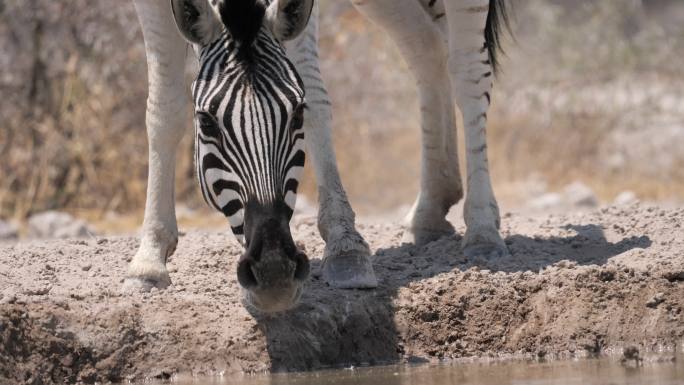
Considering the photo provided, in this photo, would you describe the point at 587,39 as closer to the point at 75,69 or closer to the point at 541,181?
the point at 541,181

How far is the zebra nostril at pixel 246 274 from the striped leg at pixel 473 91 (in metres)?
2.28

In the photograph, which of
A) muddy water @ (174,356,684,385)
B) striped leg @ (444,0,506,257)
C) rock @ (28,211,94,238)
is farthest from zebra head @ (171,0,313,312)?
rock @ (28,211,94,238)

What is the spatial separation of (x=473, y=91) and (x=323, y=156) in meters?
1.21

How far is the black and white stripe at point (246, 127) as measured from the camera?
15.5 ft

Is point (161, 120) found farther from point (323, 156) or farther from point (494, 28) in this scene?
point (494, 28)

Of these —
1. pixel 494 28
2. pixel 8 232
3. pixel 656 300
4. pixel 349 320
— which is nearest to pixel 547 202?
pixel 494 28

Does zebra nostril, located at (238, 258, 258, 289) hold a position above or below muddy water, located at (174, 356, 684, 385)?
above

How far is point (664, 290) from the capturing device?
18.0 ft

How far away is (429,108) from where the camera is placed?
7.26m

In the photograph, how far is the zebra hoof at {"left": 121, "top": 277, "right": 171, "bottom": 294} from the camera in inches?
221

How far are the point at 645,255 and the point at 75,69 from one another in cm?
712

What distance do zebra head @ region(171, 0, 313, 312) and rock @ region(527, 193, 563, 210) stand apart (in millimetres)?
6122

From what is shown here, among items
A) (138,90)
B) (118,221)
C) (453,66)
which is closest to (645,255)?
(453,66)

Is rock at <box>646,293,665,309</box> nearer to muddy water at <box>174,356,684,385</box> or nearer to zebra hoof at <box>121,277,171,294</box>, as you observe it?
muddy water at <box>174,356,684,385</box>
